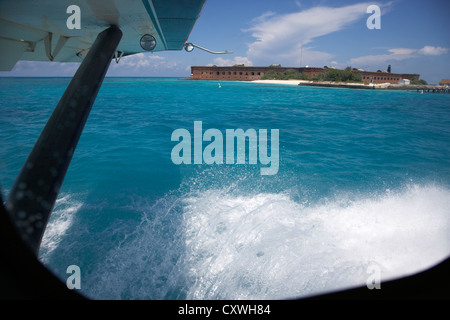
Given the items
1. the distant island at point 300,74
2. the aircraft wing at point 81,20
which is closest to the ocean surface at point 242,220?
the aircraft wing at point 81,20

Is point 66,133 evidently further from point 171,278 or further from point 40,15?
point 171,278

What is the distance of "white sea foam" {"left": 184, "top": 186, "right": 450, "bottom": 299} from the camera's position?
2799mm

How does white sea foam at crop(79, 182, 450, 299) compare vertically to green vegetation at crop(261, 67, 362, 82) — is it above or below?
below

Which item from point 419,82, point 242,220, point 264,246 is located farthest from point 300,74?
point 264,246

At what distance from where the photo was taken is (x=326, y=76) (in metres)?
71.6

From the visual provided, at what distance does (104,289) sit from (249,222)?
2.58 m

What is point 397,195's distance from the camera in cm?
526

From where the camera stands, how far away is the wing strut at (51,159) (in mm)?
1215

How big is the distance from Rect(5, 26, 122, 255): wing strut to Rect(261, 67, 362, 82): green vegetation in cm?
8234

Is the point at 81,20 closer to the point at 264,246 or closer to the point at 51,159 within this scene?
the point at 51,159

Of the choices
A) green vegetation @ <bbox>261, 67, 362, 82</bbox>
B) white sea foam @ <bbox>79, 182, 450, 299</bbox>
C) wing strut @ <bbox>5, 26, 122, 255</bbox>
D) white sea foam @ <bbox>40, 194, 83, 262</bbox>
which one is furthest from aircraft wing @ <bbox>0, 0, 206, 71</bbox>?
green vegetation @ <bbox>261, 67, 362, 82</bbox>

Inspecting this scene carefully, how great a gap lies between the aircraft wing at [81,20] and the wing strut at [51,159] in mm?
718

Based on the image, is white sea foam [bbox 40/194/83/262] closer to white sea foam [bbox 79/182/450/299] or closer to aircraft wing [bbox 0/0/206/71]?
white sea foam [bbox 79/182/450/299]

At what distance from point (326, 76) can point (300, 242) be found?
272 feet
